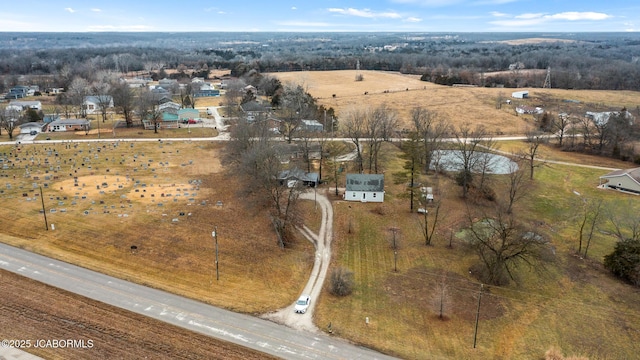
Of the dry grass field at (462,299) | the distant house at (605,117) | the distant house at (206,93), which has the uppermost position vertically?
the distant house at (206,93)

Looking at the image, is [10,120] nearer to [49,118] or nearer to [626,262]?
[49,118]

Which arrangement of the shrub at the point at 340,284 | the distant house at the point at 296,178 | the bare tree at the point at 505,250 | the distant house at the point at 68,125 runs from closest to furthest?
the shrub at the point at 340,284
the bare tree at the point at 505,250
the distant house at the point at 296,178
the distant house at the point at 68,125

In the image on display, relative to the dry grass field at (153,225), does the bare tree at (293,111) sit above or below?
above

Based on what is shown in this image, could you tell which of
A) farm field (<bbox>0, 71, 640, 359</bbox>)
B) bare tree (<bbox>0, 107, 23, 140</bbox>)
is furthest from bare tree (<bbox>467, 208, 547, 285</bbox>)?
bare tree (<bbox>0, 107, 23, 140</bbox>)

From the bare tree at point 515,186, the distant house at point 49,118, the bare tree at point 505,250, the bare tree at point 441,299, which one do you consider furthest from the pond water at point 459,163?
the distant house at point 49,118

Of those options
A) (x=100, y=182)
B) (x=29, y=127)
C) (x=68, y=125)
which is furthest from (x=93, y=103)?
(x=100, y=182)

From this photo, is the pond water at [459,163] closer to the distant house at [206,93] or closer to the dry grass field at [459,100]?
the dry grass field at [459,100]

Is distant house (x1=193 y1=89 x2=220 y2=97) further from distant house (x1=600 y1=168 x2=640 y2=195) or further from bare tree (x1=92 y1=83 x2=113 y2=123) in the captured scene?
distant house (x1=600 y1=168 x2=640 y2=195)
